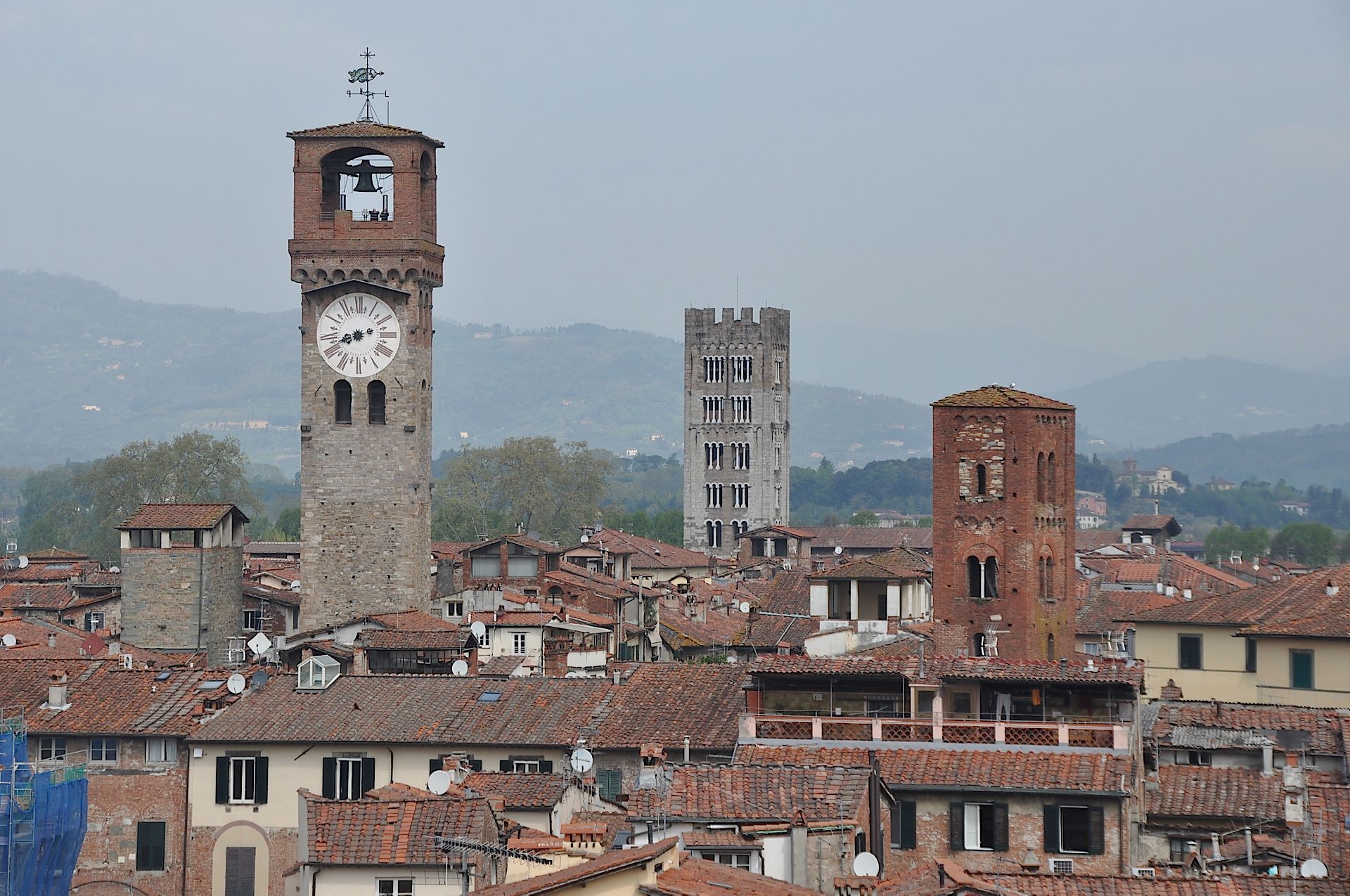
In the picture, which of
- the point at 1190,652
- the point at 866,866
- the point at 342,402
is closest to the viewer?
the point at 866,866

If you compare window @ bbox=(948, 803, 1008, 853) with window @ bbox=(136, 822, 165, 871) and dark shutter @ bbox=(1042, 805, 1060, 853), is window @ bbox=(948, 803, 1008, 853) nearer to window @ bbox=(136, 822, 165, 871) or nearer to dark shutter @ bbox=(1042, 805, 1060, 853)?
dark shutter @ bbox=(1042, 805, 1060, 853)

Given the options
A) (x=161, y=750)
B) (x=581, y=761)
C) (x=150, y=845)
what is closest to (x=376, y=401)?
(x=161, y=750)

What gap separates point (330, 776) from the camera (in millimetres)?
38375

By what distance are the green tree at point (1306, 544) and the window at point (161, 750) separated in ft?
419

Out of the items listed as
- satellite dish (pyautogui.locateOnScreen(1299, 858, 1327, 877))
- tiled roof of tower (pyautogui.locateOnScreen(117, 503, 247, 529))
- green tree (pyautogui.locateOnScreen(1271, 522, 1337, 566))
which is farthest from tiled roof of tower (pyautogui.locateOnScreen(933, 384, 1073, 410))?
green tree (pyautogui.locateOnScreen(1271, 522, 1337, 566))

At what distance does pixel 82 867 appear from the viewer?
128 ft

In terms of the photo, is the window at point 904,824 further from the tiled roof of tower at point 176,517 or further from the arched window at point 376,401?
the arched window at point 376,401

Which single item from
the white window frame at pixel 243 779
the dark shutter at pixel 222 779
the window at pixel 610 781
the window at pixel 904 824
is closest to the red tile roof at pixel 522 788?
the window at pixel 610 781

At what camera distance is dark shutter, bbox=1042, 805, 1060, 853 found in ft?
96.4

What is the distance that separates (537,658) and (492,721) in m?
14.1

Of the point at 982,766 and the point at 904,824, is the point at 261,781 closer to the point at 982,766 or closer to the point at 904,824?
the point at 904,824

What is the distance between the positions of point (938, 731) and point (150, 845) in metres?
14.7

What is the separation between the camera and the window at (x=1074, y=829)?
29219 millimetres

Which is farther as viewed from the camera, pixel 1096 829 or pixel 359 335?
pixel 359 335
